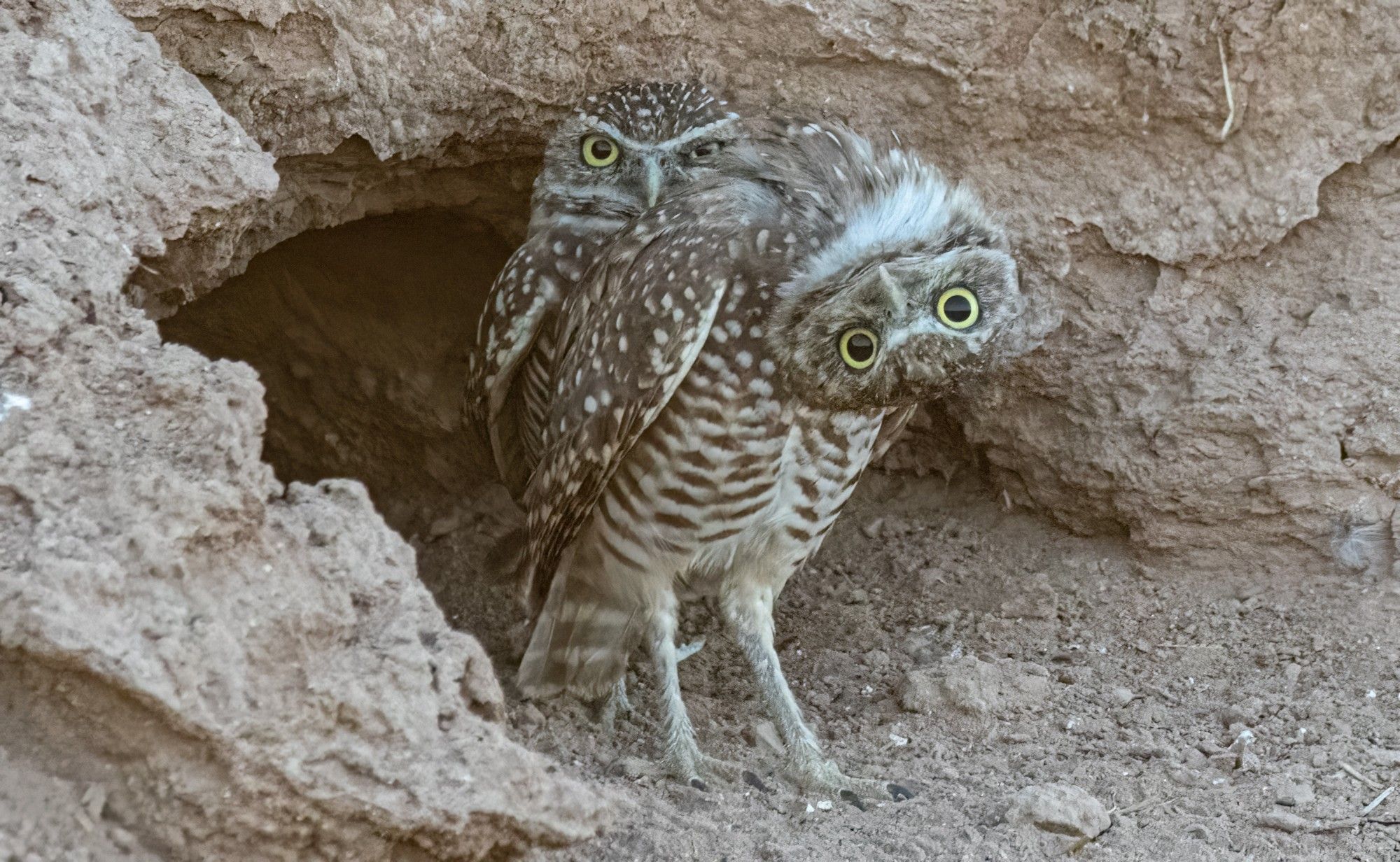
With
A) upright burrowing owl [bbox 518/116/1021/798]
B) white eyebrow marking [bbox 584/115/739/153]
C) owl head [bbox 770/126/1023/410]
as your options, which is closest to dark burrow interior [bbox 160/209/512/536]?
white eyebrow marking [bbox 584/115/739/153]

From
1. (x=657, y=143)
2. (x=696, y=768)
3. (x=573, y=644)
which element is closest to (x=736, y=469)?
(x=696, y=768)

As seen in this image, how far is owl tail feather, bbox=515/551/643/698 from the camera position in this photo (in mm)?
4133

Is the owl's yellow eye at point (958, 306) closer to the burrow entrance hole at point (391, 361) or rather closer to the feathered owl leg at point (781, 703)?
the feathered owl leg at point (781, 703)

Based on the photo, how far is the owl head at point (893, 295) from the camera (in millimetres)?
3354

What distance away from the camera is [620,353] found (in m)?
3.51

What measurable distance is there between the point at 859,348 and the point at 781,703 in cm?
101

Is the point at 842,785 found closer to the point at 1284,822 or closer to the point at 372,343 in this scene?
the point at 1284,822

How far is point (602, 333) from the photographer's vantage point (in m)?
3.61

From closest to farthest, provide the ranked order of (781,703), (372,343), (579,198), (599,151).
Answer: (781,703), (599,151), (579,198), (372,343)

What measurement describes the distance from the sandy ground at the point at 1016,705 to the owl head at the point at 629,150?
1.47m

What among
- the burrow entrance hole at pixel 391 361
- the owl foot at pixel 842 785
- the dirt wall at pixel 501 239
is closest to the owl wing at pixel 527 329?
the dirt wall at pixel 501 239

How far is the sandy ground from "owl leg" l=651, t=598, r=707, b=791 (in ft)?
0.27

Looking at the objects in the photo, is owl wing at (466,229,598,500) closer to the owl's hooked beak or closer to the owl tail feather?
the owl's hooked beak

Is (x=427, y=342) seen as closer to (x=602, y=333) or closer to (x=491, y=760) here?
(x=602, y=333)
